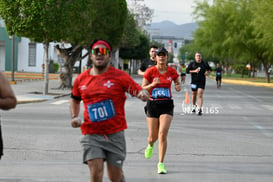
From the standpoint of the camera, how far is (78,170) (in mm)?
7887

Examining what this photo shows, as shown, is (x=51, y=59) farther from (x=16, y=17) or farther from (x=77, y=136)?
(x=77, y=136)

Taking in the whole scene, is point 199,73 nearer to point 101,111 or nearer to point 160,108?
point 160,108

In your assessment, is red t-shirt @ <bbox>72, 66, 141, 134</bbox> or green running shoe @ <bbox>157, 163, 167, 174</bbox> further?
green running shoe @ <bbox>157, 163, 167, 174</bbox>

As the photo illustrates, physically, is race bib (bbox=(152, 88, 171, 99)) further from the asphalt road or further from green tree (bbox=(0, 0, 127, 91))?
green tree (bbox=(0, 0, 127, 91))

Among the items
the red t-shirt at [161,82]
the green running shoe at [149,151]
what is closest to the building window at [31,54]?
the green running shoe at [149,151]

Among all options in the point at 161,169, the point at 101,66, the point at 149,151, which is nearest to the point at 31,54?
the point at 149,151

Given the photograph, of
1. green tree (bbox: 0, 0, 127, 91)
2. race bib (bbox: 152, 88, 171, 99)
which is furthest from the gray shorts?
green tree (bbox: 0, 0, 127, 91)

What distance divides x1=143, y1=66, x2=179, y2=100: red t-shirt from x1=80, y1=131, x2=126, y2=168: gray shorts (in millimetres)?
2756

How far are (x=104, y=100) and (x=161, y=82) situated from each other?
2845 millimetres

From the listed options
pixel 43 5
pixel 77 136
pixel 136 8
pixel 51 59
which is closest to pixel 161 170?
pixel 77 136

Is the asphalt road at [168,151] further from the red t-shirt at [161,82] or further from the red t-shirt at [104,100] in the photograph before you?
the red t-shirt at [104,100]

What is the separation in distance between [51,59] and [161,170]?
58685 millimetres

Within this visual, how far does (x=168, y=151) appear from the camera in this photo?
32.3ft

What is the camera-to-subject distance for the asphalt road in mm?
7613
